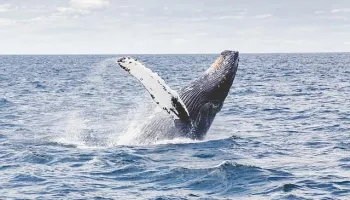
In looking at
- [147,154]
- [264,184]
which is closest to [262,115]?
[147,154]

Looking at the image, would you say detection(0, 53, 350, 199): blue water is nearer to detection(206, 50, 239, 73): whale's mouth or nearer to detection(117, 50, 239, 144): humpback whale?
detection(117, 50, 239, 144): humpback whale

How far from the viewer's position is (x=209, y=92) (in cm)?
1309

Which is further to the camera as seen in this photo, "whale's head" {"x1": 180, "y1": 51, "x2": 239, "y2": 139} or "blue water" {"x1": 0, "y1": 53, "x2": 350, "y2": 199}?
"whale's head" {"x1": 180, "y1": 51, "x2": 239, "y2": 139}

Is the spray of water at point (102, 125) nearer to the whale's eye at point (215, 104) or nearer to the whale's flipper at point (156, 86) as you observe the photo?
the whale's flipper at point (156, 86)

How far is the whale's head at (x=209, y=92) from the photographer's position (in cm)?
1296

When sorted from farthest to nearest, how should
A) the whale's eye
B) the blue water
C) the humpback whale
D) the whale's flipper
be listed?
1. the whale's eye
2. the humpback whale
3. the whale's flipper
4. the blue water

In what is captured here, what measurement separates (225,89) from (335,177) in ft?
11.2

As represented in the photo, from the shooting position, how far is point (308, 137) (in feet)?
52.0

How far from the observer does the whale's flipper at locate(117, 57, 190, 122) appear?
11086mm

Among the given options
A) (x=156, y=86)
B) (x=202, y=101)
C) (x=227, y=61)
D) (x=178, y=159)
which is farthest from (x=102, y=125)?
(x=156, y=86)

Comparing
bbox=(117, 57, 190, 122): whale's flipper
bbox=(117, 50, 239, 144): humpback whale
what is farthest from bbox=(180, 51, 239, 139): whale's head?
bbox=(117, 57, 190, 122): whale's flipper

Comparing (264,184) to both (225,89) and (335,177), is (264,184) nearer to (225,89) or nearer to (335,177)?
(335,177)

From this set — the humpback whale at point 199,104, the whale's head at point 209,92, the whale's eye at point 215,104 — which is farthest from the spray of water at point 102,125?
the whale's eye at point 215,104

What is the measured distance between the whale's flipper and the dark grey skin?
2.96 ft
